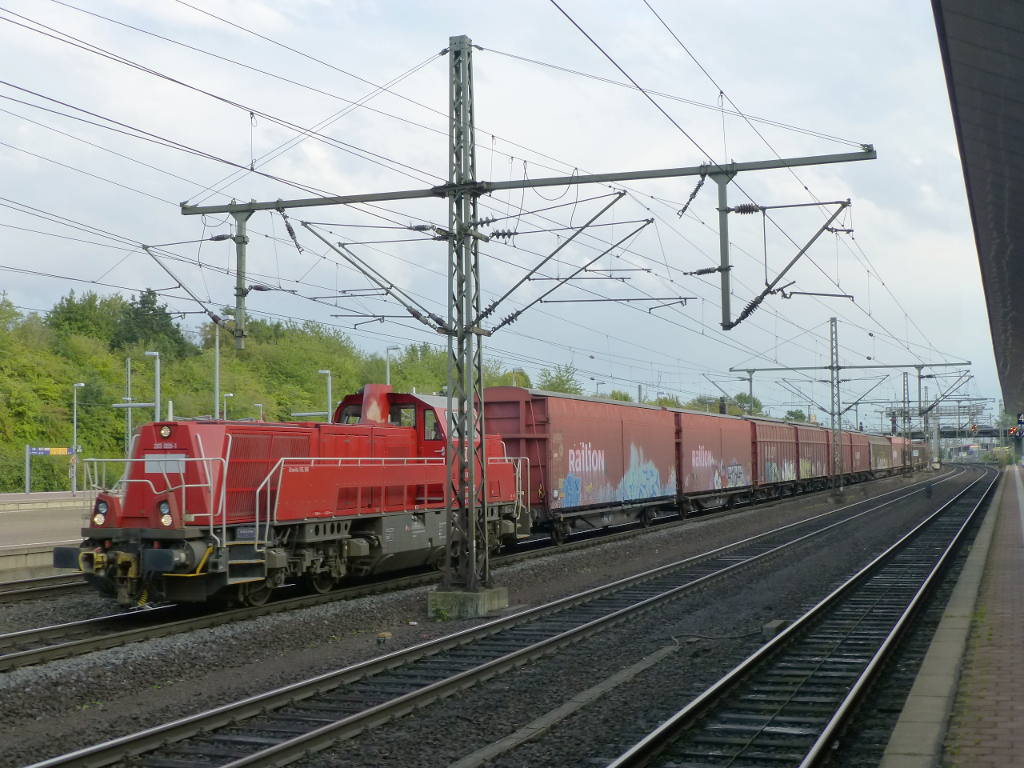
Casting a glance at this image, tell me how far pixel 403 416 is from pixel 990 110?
440 inches

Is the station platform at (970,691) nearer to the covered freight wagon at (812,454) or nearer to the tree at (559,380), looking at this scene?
the covered freight wagon at (812,454)

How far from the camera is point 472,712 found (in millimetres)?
8570

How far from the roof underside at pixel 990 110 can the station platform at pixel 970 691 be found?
5.58 meters

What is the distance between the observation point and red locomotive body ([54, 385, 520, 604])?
12.9 meters

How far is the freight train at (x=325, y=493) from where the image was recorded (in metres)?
13.0

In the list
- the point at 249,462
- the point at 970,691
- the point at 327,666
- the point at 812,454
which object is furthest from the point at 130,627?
the point at 812,454

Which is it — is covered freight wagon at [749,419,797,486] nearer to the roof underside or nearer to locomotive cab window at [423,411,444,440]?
the roof underside

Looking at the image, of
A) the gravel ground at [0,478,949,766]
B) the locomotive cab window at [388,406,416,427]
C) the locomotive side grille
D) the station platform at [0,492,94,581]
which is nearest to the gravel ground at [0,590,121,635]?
the gravel ground at [0,478,949,766]

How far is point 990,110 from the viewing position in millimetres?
10109

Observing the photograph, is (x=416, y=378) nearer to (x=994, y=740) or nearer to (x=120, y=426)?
(x=120, y=426)

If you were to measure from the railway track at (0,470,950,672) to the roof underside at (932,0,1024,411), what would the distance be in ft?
35.3

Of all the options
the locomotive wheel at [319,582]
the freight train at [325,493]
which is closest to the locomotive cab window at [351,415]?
the freight train at [325,493]

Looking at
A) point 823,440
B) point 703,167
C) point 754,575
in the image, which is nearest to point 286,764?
point 703,167

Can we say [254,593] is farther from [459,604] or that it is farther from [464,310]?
[464,310]
